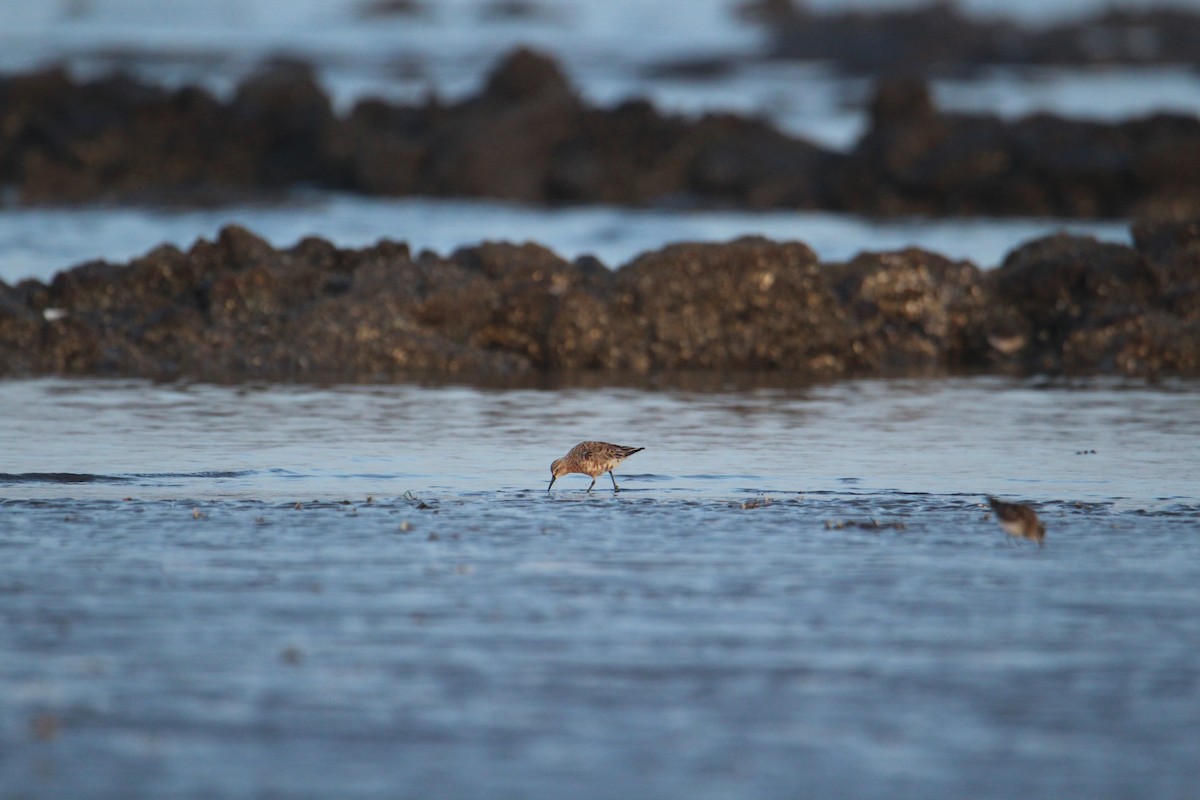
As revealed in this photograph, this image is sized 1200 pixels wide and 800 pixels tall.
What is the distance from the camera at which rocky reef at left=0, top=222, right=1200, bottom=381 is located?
47.2ft

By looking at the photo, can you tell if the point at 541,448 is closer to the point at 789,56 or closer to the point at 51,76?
the point at 51,76

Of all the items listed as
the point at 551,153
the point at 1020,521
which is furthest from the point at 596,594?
the point at 551,153

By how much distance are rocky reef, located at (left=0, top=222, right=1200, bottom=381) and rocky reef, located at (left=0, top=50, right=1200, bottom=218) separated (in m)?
13.1

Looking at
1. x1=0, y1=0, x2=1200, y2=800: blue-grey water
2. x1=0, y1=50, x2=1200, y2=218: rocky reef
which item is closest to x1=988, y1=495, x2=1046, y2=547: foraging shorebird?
x1=0, y1=0, x2=1200, y2=800: blue-grey water

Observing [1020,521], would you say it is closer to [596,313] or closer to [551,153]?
[596,313]

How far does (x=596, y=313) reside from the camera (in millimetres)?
14930

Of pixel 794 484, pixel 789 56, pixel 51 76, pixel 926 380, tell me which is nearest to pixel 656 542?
pixel 794 484

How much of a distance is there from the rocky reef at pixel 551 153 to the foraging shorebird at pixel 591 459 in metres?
20.6

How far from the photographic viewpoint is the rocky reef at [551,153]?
28969 mm

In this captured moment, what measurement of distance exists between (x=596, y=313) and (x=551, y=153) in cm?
1724

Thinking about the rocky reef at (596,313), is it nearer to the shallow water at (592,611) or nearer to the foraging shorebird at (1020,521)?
the shallow water at (592,611)

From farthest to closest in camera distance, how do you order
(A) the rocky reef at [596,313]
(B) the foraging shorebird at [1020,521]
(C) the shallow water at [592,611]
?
(A) the rocky reef at [596,313], (B) the foraging shorebird at [1020,521], (C) the shallow water at [592,611]

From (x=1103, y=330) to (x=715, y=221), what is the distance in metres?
13.9

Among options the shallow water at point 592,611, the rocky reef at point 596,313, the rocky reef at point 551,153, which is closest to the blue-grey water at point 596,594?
the shallow water at point 592,611
